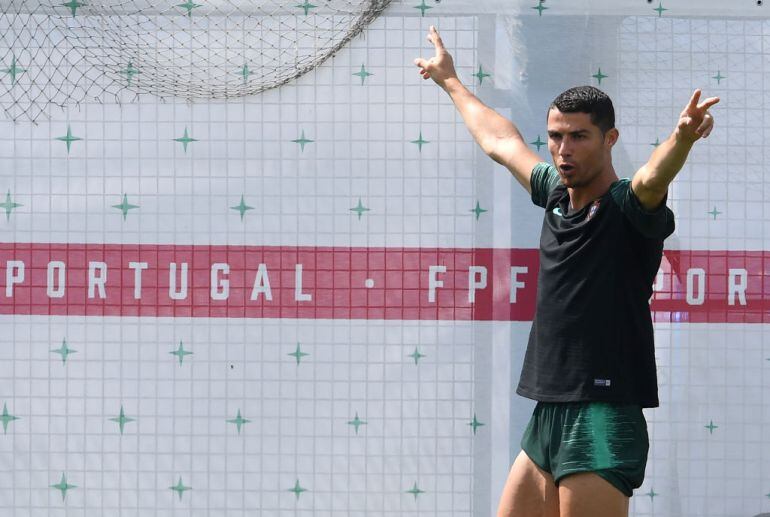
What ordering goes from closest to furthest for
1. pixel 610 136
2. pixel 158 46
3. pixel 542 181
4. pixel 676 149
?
pixel 676 149 → pixel 610 136 → pixel 542 181 → pixel 158 46

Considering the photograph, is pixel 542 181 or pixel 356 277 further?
pixel 356 277

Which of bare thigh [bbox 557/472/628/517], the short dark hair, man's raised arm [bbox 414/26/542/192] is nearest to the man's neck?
the short dark hair

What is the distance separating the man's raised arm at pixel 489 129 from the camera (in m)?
2.60

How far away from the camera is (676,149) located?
2.11m

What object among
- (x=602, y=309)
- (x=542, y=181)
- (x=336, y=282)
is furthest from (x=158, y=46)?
(x=602, y=309)

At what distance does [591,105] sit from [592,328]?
1.69 ft

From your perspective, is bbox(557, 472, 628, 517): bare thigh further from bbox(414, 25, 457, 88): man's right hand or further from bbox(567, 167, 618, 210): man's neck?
bbox(414, 25, 457, 88): man's right hand

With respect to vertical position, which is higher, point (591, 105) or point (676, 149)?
point (591, 105)

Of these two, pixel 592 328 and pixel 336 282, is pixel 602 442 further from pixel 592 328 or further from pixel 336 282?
pixel 336 282

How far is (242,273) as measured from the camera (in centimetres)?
332

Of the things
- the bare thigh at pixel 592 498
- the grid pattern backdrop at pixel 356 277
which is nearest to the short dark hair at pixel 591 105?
the bare thigh at pixel 592 498

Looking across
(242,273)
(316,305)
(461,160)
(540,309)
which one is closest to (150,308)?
(242,273)

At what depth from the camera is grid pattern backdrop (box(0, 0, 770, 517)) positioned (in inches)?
130

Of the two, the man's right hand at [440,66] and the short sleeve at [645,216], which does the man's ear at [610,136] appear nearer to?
the short sleeve at [645,216]
